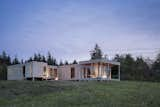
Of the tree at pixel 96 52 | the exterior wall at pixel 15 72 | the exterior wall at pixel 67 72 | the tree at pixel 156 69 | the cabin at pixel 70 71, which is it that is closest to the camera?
the cabin at pixel 70 71

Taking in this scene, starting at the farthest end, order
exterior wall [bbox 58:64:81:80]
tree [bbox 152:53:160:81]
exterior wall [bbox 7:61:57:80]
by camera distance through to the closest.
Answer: tree [bbox 152:53:160:81] < exterior wall [bbox 58:64:81:80] < exterior wall [bbox 7:61:57:80]

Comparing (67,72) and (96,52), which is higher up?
(96,52)

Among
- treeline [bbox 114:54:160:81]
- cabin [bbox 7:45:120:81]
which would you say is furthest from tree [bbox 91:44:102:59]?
cabin [bbox 7:45:120:81]

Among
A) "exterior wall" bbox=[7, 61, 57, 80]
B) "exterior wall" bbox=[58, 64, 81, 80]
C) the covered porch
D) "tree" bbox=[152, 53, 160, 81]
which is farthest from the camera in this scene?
"tree" bbox=[152, 53, 160, 81]

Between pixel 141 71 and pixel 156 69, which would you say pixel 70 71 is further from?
pixel 156 69

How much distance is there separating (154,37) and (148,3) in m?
8.53

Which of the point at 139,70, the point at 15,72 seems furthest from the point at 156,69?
the point at 15,72

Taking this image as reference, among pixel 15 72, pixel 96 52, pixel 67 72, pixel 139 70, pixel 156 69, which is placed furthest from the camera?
pixel 96 52

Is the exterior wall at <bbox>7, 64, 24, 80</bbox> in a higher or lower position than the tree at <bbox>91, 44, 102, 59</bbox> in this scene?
lower

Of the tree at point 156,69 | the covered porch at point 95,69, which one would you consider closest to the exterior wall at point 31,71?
the covered porch at point 95,69

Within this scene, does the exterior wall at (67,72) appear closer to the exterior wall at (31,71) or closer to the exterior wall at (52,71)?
the exterior wall at (52,71)

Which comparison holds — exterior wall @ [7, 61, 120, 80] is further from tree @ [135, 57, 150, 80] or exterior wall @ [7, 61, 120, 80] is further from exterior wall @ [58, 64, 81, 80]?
tree @ [135, 57, 150, 80]

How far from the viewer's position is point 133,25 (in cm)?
3116

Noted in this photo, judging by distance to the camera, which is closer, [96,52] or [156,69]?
[156,69]
